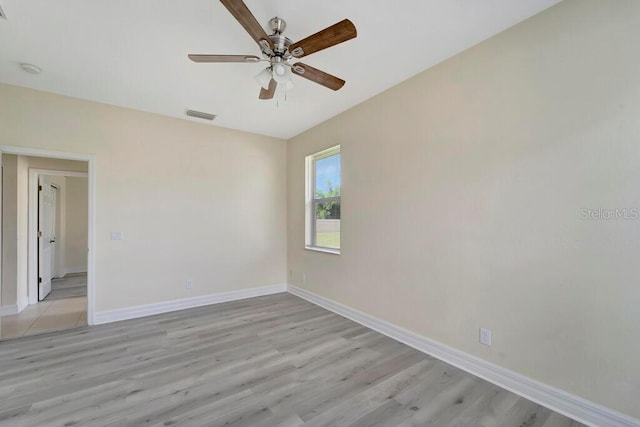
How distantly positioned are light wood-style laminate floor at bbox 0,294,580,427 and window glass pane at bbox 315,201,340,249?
1.29m

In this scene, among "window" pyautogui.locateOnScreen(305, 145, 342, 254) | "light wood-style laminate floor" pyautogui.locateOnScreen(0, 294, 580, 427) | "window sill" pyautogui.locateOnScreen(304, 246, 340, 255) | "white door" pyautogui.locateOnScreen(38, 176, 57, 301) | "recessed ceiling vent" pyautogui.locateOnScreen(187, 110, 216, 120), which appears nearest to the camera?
"light wood-style laminate floor" pyautogui.locateOnScreen(0, 294, 580, 427)

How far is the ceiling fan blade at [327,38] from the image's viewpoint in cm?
158

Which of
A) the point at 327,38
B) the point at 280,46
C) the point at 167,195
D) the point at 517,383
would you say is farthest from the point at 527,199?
the point at 167,195

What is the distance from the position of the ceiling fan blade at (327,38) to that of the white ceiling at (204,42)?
30 cm

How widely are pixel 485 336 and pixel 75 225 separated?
27.9 ft

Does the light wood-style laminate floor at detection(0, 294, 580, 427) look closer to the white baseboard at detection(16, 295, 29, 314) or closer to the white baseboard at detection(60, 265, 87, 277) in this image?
the white baseboard at detection(16, 295, 29, 314)

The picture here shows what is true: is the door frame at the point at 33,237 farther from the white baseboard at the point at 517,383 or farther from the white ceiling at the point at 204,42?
the white baseboard at the point at 517,383

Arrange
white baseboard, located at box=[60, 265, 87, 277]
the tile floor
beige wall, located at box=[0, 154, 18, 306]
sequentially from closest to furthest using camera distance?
the tile floor
beige wall, located at box=[0, 154, 18, 306]
white baseboard, located at box=[60, 265, 87, 277]

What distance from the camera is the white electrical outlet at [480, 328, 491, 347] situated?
2.18m

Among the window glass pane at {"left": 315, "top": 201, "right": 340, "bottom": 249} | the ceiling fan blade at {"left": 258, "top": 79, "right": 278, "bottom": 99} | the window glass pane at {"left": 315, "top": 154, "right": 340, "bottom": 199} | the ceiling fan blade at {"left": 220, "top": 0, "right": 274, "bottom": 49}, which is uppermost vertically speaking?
the ceiling fan blade at {"left": 220, "top": 0, "right": 274, "bottom": 49}

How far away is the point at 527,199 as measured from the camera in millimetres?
1972

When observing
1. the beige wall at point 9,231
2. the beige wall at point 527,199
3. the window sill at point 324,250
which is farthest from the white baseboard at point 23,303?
the beige wall at point 527,199

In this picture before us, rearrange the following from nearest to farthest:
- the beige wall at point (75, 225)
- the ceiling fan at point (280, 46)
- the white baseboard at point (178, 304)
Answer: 1. the ceiling fan at point (280, 46)
2. the white baseboard at point (178, 304)
3. the beige wall at point (75, 225)

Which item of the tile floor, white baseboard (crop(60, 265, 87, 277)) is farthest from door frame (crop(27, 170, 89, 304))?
white baseboard (crop(60, 265, 87, 277))
